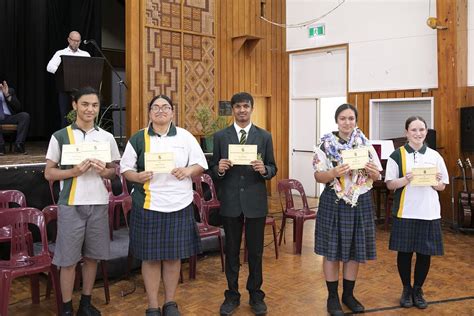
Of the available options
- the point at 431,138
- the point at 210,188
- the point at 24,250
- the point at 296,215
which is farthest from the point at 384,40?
the point at 24,250

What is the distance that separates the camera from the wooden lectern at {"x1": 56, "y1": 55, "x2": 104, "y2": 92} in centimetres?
584

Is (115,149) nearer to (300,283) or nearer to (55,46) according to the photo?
(300,283)

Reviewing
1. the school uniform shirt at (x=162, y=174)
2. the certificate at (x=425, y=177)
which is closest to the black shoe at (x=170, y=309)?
the school uniform shirt at (x=162, y=174)

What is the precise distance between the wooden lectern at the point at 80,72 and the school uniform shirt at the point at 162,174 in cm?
329

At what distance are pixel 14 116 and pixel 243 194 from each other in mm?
4619

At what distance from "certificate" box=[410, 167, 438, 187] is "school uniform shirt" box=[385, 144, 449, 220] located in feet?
0.24

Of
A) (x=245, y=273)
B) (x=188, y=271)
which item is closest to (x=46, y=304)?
(x=188, y=271)

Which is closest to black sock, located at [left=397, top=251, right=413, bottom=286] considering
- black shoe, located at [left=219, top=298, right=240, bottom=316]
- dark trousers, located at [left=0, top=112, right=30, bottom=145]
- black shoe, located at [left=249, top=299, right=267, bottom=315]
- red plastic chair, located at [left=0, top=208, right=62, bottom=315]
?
black shoe, located at [left=249, top=299, right=267, bottom=315]

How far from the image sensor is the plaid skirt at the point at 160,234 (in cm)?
285

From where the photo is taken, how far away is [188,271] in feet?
14.3

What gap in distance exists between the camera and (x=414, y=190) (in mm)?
3217

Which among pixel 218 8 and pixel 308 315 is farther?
pixel 218 8

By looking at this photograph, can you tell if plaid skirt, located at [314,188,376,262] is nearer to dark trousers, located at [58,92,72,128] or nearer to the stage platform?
the stage platform

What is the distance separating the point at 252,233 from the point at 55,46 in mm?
7496
